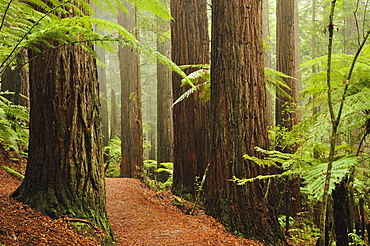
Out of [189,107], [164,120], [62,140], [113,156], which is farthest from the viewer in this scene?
[113,156]

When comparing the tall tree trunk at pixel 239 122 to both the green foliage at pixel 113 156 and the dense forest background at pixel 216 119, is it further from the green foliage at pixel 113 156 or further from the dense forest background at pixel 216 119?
the green foliage at pixel 113 156

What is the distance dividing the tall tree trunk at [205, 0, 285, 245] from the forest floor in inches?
13.3

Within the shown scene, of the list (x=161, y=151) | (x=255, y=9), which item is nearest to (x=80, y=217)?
(x=255, y=9)

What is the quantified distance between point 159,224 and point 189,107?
9.08 ft

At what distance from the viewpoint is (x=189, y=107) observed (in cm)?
675

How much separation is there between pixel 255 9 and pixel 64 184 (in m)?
3.68

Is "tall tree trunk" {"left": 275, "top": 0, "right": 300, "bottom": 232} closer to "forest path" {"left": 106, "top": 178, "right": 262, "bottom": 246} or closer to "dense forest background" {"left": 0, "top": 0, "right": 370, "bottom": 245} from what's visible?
"dense forest background" {"left": 0, "top": 0, "right": 370, "bottom": 245}

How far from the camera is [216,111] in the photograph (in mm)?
4832

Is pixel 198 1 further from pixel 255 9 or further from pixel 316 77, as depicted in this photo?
pixel 316 77

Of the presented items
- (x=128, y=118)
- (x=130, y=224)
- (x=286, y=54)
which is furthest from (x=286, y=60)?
(x=128, y=118)

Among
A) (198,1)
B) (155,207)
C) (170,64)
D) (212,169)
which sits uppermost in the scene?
(198,1)

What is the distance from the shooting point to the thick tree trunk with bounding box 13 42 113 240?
3.59m

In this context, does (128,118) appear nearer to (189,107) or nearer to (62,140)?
(189,107)

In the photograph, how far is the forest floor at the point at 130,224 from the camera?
3.06 m
